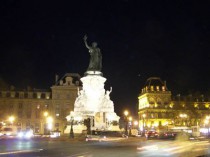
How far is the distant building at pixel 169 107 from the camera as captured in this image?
11569 cm

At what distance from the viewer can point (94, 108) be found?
55.1 m

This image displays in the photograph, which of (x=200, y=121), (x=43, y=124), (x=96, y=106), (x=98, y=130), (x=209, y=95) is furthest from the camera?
(x=209, y=95)

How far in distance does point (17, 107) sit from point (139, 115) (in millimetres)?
48472

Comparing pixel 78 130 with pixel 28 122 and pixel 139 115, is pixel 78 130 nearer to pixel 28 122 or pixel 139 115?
pixel 28 122

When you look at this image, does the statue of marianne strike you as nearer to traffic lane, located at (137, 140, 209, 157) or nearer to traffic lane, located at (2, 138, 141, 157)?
traffic lane, located at (137, 140, 209, 157)

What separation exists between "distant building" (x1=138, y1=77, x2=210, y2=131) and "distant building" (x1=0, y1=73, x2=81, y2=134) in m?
28.9

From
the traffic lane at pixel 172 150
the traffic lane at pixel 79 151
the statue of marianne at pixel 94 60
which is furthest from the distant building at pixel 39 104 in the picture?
the traffic lane at pixel 79 151

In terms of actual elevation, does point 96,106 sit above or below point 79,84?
below

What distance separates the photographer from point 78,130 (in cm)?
5209

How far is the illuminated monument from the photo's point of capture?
53.5m

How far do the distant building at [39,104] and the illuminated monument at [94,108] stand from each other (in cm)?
4535

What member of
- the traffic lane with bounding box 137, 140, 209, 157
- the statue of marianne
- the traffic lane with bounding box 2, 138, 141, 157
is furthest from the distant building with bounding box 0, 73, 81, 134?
the traffic lane with bounding box 2, 138, 141, 157

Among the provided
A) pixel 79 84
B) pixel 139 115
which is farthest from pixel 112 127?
pixel 139 115

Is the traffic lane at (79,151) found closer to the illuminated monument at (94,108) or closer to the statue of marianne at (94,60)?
the illuminated monument at (94,108)
